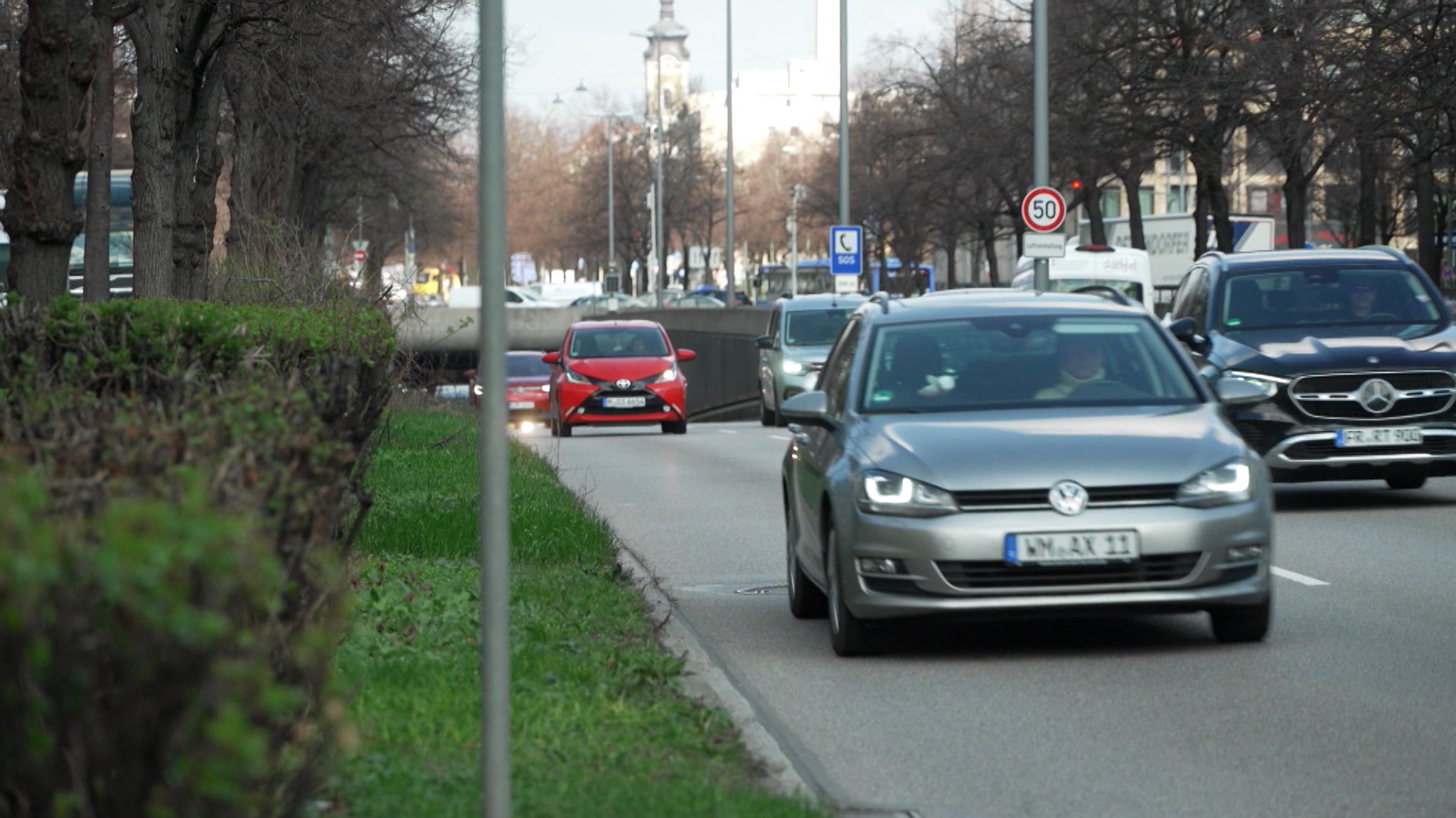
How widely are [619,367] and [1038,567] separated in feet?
77.1

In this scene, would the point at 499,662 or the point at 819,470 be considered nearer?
the point at 499,662

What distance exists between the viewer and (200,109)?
24703 mm

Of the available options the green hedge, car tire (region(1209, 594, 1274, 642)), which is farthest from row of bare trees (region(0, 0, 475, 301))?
the green hedge

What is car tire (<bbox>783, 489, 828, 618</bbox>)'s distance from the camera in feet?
33.8

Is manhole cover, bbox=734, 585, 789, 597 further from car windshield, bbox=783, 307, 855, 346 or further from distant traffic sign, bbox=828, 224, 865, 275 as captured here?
distant traffic sign, bbox=828, 224, 865, 275

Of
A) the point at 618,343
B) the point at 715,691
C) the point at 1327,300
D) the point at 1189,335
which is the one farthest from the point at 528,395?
the point at 715,691

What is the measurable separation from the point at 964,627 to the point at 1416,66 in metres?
17.4

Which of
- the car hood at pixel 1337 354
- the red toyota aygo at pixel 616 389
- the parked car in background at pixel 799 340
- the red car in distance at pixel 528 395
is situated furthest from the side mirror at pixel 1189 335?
the red car in distance at pixel 528 395

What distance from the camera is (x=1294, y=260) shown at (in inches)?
642

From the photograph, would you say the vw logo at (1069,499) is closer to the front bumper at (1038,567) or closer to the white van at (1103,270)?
the front bumper at (1038,567)

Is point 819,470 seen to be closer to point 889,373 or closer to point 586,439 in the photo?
point 889,373

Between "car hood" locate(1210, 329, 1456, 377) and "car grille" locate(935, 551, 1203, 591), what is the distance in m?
6.68

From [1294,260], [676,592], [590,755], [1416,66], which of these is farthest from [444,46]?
[590,755]

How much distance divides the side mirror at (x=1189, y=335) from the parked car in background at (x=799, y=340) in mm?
14437
